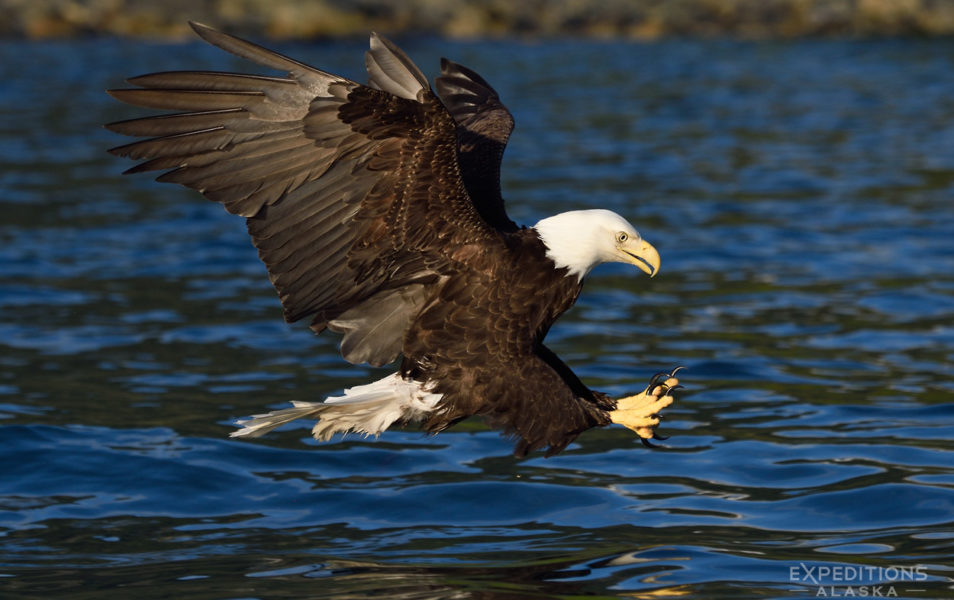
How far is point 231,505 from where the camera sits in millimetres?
5656

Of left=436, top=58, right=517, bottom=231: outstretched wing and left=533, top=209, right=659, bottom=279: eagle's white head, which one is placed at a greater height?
left=436, top=58, right=517, bottom=231: outstretched wing

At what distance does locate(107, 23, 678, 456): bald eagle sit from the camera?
14.9 feet

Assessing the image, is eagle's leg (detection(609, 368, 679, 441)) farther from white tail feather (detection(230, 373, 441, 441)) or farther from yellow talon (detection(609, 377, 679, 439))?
Result: white tail feather (detection(230, 373, 441, 441))

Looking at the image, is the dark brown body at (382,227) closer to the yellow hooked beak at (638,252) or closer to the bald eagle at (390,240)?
the bald eagle at (390,240)

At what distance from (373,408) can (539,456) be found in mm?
1416

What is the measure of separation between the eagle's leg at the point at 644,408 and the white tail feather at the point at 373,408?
2.13 feet

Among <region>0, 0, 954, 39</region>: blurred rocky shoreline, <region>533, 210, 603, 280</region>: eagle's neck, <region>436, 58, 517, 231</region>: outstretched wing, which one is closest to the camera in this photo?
<region>533, 210, 603, 280</region>: eagle's neck

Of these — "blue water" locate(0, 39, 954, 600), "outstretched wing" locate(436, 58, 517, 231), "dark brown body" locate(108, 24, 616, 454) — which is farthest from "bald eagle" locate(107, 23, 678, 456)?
"blue water" locate(0, 39, 954, 600)

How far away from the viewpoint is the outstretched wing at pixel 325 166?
14.8 feet

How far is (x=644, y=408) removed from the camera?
5.03m

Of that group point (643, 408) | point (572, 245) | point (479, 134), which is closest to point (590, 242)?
point (572, 245)

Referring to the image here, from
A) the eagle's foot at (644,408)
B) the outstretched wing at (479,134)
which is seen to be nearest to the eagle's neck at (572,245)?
the outstretched wing at (479,134)

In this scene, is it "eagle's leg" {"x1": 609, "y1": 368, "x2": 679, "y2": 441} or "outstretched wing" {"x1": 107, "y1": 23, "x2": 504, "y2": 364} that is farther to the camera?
"eagle's leg" {"x1": 609, "y1": 368, "x2": 679, "y2": 441}

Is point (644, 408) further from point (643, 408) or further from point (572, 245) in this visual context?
point (572, 245)
